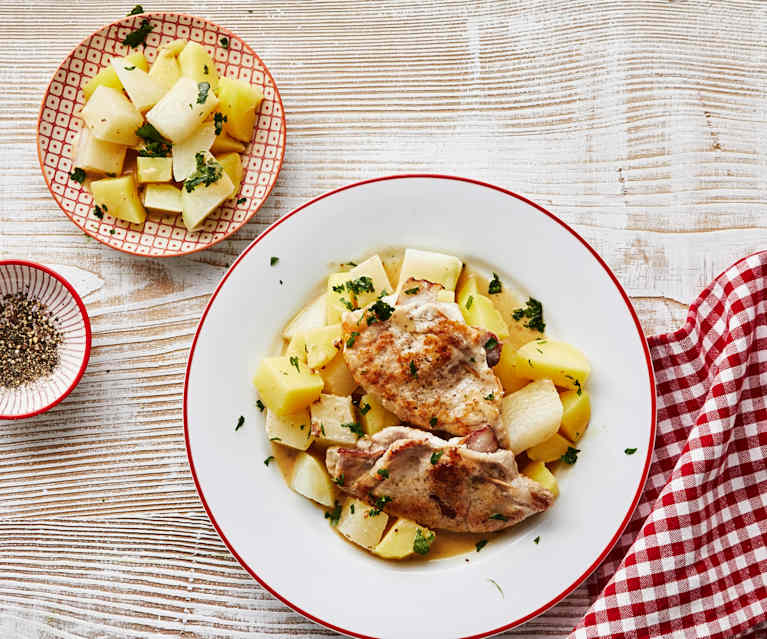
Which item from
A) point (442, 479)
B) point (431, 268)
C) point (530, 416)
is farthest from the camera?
Answer: point (431, 268)

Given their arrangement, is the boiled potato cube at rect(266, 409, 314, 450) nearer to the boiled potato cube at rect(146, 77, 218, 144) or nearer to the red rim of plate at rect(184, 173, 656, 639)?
the red rim of plate at rect(184, 173, 656, 639)

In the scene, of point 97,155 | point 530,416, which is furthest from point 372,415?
point 97,155

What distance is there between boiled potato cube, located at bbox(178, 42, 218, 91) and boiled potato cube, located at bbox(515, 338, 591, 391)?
231 centimetres

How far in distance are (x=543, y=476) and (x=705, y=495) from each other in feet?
2.81

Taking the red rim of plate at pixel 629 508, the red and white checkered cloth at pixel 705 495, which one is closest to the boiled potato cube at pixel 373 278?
the red rim of plate at pixel 629 508

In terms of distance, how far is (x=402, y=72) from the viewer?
4.62 meters

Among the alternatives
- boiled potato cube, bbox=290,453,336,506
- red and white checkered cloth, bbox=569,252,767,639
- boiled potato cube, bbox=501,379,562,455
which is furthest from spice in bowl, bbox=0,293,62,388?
red and white checkered cloth, bbox=569,252,767,639

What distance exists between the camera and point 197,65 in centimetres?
429

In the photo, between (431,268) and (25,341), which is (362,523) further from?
(25,341)

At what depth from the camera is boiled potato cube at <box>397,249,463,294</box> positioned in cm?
406

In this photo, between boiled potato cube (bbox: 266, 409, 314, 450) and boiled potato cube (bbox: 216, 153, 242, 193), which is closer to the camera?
boiled potato cube (bbox: 266, 409, 314, 450)

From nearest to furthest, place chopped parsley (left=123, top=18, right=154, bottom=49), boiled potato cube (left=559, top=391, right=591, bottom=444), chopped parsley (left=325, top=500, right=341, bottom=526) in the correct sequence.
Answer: boiled potato cube (left=559, top=391, right=591, bottom=444) < chopped parsley (left=325, top=500, right=341, bottom=526) < chopped parsley (left=123, top=18, right=154, bottom=49)

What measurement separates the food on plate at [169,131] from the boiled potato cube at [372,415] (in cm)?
140

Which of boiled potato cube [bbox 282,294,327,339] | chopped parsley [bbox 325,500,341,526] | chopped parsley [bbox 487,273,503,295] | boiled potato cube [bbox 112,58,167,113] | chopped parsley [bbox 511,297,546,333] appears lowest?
chopped parsley [bbox 325,500,341,526]
